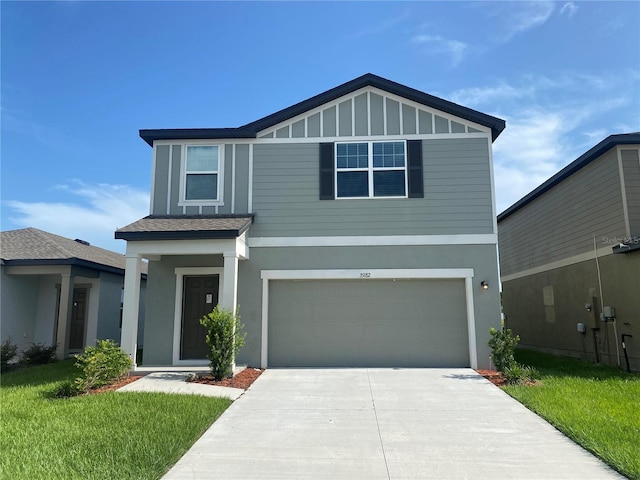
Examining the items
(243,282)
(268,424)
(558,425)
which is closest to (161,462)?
(268,424)

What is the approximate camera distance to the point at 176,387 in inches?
Answer: 321

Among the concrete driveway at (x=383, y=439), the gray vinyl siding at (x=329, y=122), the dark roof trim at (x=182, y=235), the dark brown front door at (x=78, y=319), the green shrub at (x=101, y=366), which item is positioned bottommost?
the concrete driveway at (x=383, y=439)

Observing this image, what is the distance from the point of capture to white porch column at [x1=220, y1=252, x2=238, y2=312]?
31.3ft

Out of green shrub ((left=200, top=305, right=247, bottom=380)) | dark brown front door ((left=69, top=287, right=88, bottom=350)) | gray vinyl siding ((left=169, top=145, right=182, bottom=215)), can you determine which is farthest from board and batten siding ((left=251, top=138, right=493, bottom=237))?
dark brown front door ((left=69, top=287, right=88, bottom=350))

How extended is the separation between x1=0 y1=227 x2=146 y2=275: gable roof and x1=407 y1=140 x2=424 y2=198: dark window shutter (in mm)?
9404

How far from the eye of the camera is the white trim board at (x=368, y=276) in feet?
34.4

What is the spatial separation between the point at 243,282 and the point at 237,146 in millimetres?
3406

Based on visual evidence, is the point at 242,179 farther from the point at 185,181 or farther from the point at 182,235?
the point at 182,235

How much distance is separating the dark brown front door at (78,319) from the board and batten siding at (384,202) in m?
7.30

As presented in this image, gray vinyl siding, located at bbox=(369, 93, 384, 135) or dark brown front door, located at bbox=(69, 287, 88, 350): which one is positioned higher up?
gray vinyl siding, located at bbox=(369, 93, 384, 135)

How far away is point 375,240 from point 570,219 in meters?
6.44

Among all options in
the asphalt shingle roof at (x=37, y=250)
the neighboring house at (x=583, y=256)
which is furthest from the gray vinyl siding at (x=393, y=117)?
the asphalt shingle roof at (x=37, y=250)

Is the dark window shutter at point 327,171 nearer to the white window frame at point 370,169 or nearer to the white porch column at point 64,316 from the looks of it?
the white window frame at point 370,169

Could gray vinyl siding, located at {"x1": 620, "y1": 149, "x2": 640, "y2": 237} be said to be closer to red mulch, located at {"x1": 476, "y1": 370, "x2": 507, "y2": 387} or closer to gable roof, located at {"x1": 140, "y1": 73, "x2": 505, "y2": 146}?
gable roof, located at {"x1": 140, "y1": 73, "x2": 505, "y2": 146}
